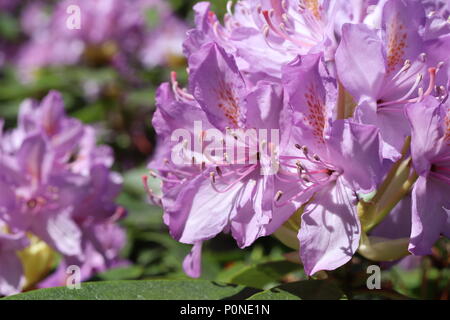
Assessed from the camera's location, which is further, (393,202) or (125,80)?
(125,80)

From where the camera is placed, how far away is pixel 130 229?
6.19ft

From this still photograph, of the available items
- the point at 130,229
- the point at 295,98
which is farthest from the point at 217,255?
the point at 295,98

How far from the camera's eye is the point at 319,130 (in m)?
0.93

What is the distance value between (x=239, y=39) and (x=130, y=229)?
97 centimetres

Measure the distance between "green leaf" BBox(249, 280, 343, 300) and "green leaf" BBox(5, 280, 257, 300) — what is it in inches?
2.7

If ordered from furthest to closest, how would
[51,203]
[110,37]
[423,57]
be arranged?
1. [110,37]
2. [51,203]
3. [423,57]

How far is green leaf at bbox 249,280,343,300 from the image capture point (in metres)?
0.95

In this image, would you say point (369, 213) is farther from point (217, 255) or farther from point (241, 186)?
point (217, 255)

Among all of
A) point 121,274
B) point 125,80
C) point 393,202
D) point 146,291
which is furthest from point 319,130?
point 125,80

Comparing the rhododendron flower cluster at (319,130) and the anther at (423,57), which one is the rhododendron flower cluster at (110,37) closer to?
the rhododendron flower cluster at (319,130)

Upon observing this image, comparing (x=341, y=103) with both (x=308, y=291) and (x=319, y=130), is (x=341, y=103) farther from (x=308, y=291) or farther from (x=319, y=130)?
(x=308, y=291)

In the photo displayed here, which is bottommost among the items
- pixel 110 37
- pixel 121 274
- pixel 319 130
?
pixel 121 274

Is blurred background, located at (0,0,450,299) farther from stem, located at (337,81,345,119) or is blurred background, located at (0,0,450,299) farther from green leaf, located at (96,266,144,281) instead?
stem, located at (337,81,345,119)

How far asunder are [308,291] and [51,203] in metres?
0.63
